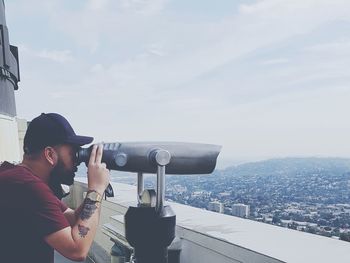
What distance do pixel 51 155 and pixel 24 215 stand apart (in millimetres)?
259

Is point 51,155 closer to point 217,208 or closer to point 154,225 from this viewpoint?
point 154,225

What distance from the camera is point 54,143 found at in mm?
1710

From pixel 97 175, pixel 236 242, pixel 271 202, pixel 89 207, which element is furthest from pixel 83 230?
pixel 271 202

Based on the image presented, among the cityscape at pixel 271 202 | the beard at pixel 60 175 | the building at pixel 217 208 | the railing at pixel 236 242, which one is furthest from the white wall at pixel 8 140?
the beard at pixel 60 175

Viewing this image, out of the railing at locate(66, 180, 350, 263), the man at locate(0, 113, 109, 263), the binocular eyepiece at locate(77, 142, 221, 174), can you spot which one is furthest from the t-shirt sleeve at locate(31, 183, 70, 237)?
the railing at locate(66, 180, 350, 263)

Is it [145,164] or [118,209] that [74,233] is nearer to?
[145,164]

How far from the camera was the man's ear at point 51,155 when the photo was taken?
1.71 meters

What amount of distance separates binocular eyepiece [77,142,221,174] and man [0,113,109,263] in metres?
0.06

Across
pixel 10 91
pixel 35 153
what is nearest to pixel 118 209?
pixel 35 153

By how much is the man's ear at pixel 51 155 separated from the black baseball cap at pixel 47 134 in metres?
0.02

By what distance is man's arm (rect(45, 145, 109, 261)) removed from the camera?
5.15 feet

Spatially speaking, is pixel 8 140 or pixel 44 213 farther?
pixel 8 140

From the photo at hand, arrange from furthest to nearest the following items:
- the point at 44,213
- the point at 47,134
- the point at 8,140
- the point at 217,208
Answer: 1. the point at 8,140
2. the point at 217,208
3. the point at 47,134
4. the point at 44,213

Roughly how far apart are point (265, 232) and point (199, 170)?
51 centimetres
